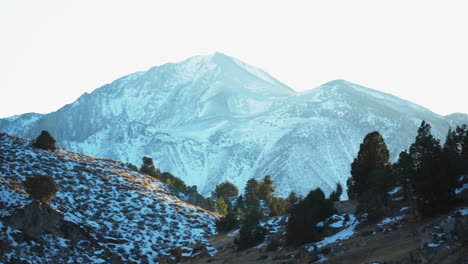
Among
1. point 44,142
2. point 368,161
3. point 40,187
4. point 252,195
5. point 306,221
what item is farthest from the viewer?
point 252,195

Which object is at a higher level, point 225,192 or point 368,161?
point 368,161

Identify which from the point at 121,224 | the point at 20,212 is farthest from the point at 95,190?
the point at 20,212

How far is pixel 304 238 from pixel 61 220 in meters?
25.1

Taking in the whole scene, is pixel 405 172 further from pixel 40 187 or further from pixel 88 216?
pixel 88 216

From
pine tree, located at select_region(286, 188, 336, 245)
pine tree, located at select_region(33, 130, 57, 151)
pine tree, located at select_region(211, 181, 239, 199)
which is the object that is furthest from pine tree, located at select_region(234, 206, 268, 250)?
pine tree, located at select_region(211, 181, 239, 199)

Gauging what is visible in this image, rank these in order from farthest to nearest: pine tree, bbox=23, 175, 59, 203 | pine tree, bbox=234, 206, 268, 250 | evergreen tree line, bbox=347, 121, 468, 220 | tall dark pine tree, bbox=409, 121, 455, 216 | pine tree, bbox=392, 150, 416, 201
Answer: pine tree, bbox=234, 206, 268, 250, pine tree, bbox=23, 175, 59, 203, pine tree, bbox=392, 150, 416, 201, evergreen tree line, bbox=347, 121, 468, 220, tall dark pine tree, bbox=409, 121, 455, 216

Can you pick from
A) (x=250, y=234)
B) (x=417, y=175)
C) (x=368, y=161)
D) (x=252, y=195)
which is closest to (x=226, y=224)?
(x=250, y=234)

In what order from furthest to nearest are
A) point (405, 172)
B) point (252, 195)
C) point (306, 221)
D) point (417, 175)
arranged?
1. point (252, 195)
2. point (405, 172)
3. point (306, 221)
4. point (417, 175)

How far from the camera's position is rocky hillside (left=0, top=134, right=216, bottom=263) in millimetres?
39875

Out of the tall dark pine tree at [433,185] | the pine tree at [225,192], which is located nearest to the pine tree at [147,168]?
the pine tree at [225,192]

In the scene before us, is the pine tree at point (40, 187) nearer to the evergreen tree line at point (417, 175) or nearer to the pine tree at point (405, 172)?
the evergreen tree line at point (417, 175)

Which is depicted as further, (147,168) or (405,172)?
(147,168)

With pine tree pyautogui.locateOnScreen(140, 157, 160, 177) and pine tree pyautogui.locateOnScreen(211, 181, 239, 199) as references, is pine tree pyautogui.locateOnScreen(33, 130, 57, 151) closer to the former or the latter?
pine tree pyautogui.locateOnScreen(140, 157, 160, 177)

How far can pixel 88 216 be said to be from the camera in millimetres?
50281
